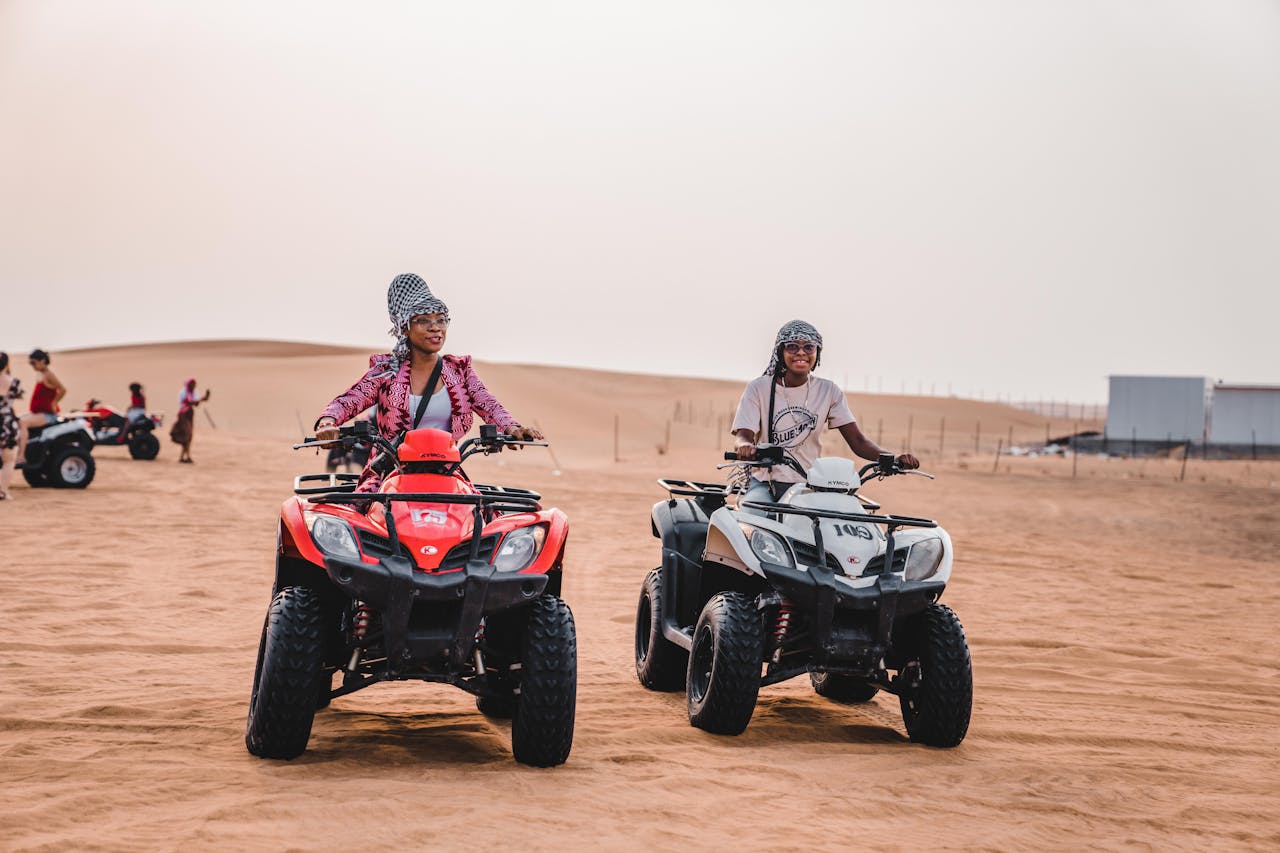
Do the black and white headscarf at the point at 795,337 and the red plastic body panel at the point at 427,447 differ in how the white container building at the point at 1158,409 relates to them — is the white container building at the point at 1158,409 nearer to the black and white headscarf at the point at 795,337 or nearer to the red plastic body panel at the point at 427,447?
the black and white headscarf at the point at 795,337

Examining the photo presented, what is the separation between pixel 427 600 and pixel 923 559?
2.51 meters

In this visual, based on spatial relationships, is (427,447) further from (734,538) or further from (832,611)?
(832,611)

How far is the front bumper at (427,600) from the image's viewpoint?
211 inches

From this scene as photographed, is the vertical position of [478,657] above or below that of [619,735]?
above

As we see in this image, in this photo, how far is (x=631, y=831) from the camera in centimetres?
486

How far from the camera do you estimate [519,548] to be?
18.7ft

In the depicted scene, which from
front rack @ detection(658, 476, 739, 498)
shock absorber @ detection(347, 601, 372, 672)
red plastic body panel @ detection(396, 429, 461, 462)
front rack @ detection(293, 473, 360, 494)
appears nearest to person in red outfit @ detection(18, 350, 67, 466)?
front rack @ detection(293, 473, 360, 494)

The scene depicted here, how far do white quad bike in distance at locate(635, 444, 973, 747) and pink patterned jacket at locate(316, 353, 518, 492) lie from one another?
139 cm

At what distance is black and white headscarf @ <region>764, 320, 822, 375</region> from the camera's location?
7.51 metres

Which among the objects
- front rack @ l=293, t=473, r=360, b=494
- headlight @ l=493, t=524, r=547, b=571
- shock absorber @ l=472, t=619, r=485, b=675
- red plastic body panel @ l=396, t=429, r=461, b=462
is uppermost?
red plastic body panel @ l=396, t=429, r=461, b=462

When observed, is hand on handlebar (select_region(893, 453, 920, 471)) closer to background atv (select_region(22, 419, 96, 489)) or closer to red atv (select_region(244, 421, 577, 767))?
red atv (select_region(244, 421, 577, 767))

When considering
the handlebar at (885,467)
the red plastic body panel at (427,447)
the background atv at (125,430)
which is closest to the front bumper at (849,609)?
the handlebar at (885,467)

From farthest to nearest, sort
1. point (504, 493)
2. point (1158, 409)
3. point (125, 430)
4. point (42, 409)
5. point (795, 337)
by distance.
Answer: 1. point (1158, 409)
2. point (125, 430)
3. point (42, 409)
4. point (795, 337)
5. point (504, 493)

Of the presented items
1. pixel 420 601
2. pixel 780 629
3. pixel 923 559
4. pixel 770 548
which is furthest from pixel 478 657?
pixel 923 559
